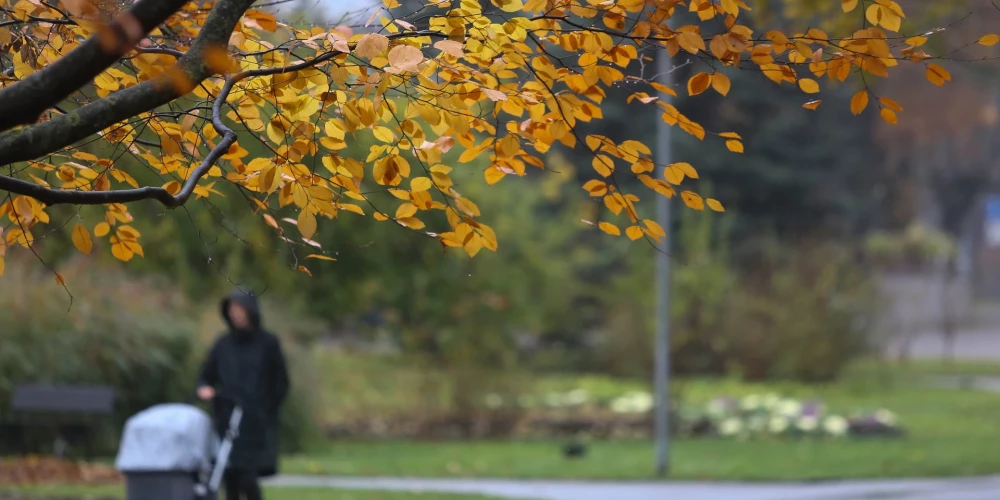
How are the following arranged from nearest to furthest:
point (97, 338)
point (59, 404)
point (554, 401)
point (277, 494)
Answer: point (277, 494)
point (59, 404)
point (97, 338)
point (554, 401)

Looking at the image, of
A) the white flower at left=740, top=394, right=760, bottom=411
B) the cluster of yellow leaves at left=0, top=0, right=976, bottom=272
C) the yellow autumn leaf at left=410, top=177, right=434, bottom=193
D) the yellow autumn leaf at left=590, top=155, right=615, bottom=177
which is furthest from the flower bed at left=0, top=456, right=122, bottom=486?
the white flower at left=740, top=394, right=760, bottom=411

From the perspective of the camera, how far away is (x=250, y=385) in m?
8.59

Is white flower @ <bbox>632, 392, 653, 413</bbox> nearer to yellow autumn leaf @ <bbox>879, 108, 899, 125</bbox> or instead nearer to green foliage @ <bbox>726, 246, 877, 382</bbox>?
green foliage @ <bbox>726, 246, 877, 382</bbox>

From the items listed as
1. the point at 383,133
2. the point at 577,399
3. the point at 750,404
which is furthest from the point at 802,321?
the point at 383,133

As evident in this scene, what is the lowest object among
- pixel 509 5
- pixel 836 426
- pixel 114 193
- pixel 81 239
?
pixel 836 426

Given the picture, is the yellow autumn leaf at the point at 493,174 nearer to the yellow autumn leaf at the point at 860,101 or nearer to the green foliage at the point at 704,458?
the yellow autumn leaf at the point at 860,101

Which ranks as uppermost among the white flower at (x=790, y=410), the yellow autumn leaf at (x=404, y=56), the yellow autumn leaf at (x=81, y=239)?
the yellow autumn leaf at (x=404, y=56)

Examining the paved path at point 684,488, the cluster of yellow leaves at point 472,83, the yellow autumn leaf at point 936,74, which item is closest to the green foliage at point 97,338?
the paved path at point 684,488

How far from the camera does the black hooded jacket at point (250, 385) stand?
332 inches

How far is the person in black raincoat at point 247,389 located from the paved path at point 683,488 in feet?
10.6

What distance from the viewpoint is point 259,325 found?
8734 mm

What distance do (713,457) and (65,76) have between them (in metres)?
12.9

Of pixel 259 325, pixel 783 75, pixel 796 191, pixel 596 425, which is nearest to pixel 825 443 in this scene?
pixel 596 425

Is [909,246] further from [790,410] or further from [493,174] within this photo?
[493,174]
